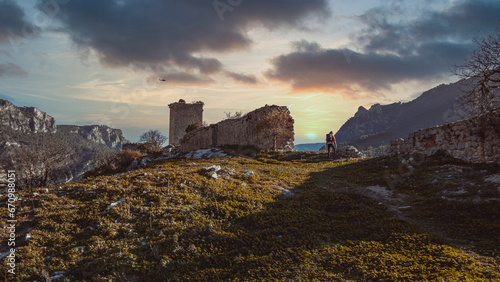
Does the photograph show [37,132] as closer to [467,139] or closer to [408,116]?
[467,139]

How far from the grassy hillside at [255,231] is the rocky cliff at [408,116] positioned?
117230 millimetres

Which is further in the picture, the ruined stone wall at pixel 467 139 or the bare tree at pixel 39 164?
the bare tree at pixel 39 164

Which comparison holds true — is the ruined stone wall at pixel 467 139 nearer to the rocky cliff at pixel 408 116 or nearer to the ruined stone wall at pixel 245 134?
the ruined stone wall at pixel 245 134

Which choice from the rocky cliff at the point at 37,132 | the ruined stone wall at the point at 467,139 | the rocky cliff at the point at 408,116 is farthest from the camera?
the rocky cliff at the point at 408,116

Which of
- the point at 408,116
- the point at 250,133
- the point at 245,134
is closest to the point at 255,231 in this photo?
the point at 250,133

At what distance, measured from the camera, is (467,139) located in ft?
43.8

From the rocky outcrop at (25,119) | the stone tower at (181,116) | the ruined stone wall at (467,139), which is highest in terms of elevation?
the rocky outcrop at (25,119)

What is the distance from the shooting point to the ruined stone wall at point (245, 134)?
30156 mm

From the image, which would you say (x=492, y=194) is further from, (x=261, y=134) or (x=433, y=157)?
(x=261, y=134)

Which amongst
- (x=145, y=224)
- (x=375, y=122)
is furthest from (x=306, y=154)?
(x=375, y=122)

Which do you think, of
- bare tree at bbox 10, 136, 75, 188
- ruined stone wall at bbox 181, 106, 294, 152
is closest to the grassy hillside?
ruined stone wall at bbox 181, 106, 294, 152

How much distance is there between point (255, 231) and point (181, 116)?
61120mm

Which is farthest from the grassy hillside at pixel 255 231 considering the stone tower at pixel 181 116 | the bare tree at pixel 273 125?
the stone tower at pixel 181 116

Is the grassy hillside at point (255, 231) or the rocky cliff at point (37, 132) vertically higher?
the rocky cliff at point (37, 132)
